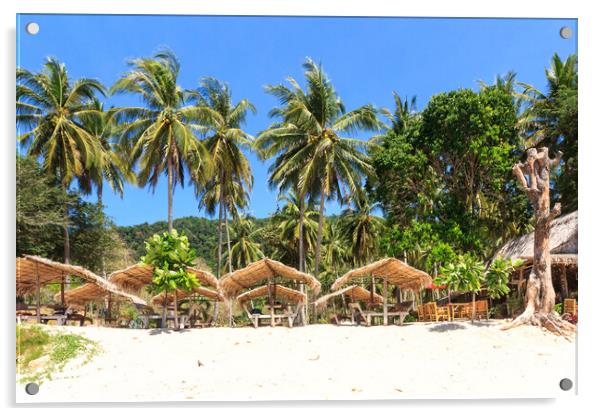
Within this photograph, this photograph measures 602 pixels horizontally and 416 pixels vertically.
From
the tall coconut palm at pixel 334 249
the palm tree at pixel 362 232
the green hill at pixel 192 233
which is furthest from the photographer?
the tall coconut palm at pixel 334 249

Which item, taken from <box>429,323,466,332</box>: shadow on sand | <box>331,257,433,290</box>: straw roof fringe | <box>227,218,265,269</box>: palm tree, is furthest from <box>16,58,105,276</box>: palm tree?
<box>227,218,265,269</box>: palm tree

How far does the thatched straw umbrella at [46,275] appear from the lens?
10.4 m

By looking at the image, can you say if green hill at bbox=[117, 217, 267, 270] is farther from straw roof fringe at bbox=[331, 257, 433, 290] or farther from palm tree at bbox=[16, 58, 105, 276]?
straw roof fringe at bbox=[331, 257, 433, 290]

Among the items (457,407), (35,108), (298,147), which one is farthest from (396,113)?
(457,407)

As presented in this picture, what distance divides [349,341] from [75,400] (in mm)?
4702

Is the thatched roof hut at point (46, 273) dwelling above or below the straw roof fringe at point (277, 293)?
above

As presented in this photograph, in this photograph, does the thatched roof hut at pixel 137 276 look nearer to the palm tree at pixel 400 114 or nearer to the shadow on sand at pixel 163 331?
the shadow on sand at pixel 163 331

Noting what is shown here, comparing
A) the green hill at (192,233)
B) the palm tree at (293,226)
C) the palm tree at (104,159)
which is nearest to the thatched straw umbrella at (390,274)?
the palm tree at (104,159)

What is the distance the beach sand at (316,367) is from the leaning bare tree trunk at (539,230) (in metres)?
0.63

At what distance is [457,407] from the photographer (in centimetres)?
727

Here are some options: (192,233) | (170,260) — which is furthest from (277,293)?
(192,233)

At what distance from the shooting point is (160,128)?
557 inches
